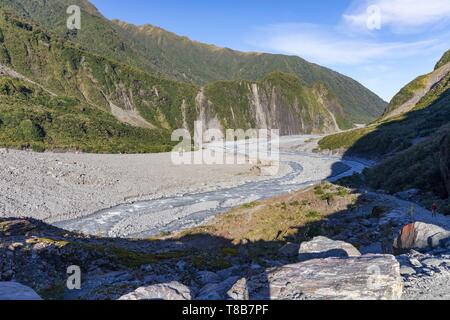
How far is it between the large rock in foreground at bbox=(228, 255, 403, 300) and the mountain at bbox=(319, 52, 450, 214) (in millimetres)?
17895

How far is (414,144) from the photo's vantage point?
64.8 m

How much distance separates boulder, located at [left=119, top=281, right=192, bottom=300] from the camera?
856cm

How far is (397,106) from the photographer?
14400 cm

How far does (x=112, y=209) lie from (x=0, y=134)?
48456mm

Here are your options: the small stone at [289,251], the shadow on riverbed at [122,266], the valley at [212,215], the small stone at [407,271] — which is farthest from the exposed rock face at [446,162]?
the small stone at [407,271]

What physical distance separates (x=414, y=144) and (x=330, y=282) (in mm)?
63425

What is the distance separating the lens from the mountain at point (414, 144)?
3066 cm

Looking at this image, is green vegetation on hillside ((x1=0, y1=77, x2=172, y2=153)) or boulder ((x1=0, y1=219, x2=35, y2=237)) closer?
boulder ((x1=0, y1=219, x2=35, y2=237))

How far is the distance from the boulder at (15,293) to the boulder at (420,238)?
1179 centimetres

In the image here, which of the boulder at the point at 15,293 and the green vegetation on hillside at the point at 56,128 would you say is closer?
the boulder at the point at 15,293

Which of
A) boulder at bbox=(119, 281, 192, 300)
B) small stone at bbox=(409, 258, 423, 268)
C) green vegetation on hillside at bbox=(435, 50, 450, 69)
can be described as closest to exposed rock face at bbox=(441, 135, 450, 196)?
small stone at bbox=(409, 258, 423, 268)

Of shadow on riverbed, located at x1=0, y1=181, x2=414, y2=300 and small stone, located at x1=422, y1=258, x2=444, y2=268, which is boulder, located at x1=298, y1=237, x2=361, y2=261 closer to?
shadow on riverbed, located at x1=0, y1=181, x2=414, y2=300

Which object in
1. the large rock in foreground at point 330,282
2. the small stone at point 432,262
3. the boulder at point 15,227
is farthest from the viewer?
the boulder at point 15,227

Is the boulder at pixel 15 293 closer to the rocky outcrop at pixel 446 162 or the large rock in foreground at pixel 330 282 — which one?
the large rock in foreground at pixel 330 282
